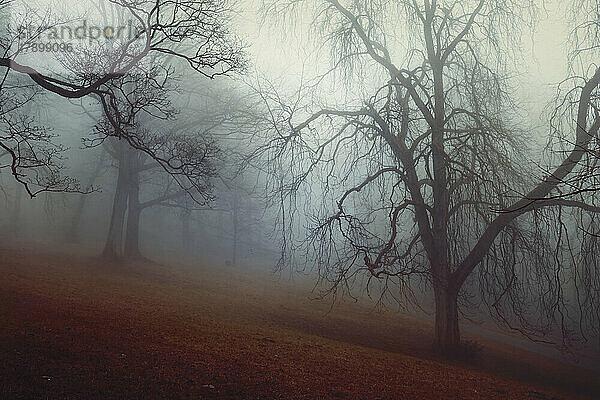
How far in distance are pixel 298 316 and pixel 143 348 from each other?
538 centimetres

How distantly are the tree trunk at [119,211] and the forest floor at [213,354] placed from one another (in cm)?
310

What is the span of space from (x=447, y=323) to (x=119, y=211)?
11.1m

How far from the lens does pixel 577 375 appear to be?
867cm

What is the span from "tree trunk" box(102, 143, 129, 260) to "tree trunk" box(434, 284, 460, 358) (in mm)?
10409

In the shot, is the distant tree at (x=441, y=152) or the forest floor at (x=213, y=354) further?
the distant tree at (x=441, y=152)

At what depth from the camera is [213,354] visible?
199 inches

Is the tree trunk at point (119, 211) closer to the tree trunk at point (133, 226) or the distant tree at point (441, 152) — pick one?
the tree trunk at point (133, 226)

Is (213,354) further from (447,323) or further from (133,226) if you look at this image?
(133,226)

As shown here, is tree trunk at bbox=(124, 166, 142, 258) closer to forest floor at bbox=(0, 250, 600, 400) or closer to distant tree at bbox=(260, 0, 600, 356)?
forest floor at bbox=(0, 250, 600, 400)

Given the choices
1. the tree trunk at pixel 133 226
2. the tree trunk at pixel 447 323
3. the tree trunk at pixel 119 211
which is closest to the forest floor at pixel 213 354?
the tree trunk at pixel 447 323

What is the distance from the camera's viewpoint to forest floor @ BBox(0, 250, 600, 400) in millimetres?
3941

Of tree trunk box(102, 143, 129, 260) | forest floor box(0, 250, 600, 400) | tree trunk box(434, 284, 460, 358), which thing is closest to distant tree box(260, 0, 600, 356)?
tree trunk box(434, 284, 460, 358)

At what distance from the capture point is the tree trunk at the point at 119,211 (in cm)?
1411

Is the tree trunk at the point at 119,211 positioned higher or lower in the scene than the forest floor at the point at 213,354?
higher
